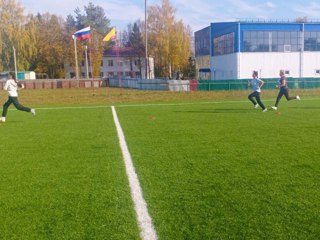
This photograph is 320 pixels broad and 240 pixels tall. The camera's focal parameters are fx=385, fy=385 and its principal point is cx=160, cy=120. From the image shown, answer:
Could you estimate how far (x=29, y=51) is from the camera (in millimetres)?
64375

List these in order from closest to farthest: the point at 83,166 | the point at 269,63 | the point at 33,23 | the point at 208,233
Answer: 1. the point at 208,233
2. the point at 83,166
3. the point at 269,63
4. the point at 33,23

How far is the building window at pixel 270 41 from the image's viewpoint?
55375mm

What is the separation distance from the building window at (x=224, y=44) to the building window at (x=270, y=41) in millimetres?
2452

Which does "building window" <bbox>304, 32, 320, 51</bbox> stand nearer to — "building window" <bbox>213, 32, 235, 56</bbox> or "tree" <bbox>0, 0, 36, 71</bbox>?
"building window" <bbox>213, 32, 235, 56</bbox>

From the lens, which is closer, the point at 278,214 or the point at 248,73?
the point at 278,214

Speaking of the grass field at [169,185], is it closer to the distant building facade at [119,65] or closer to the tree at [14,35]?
the tree at [14,35]

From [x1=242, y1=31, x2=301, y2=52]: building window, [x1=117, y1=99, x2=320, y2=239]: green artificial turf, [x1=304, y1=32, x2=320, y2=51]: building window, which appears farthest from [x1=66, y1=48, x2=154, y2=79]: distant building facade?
[x1=117, y1=99, x2=320, y2=239]: green artificial turf

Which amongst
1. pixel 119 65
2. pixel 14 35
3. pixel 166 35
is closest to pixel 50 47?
pixel 14 35

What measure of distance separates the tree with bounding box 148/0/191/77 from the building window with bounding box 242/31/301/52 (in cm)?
1383

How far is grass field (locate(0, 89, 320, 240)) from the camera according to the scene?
13.5 ft

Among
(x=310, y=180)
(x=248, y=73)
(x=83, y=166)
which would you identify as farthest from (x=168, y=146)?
(x=248, y=73)

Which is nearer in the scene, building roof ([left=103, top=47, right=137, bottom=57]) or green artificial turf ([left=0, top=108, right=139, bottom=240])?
green artificial turf ([left=0, top=108, right=139, bottom=240])

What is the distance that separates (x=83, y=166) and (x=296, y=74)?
54.5 m

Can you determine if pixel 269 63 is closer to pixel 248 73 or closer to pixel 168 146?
pixel 248 73
